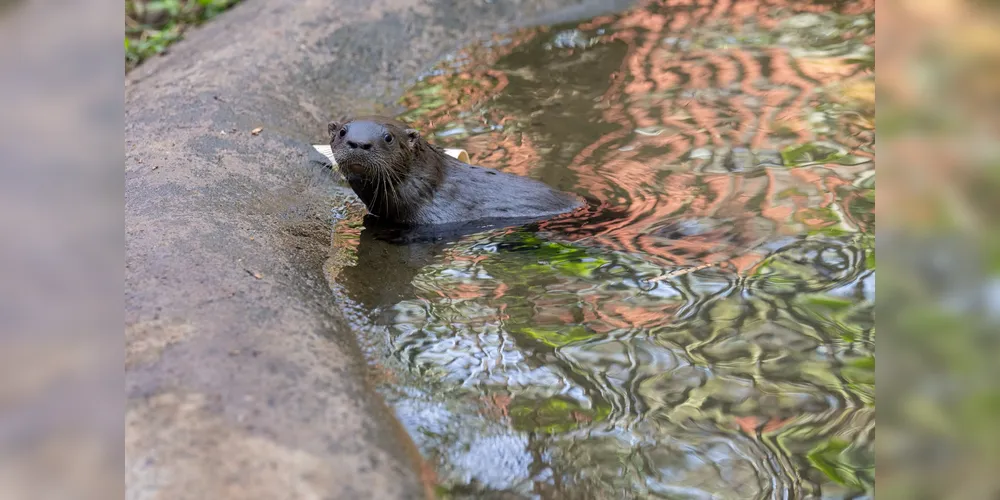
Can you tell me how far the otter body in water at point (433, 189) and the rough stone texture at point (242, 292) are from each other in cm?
36

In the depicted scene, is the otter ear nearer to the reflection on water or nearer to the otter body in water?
the otter body in water

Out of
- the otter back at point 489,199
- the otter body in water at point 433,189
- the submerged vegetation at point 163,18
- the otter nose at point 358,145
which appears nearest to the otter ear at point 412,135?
the otter body in water at point 433,189

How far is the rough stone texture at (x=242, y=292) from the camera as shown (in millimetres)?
1892

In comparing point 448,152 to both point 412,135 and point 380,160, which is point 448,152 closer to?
point 412,135

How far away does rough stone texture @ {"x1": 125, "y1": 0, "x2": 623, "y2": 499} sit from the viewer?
1892 millimetres

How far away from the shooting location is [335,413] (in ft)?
6.93

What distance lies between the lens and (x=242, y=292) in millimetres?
2678

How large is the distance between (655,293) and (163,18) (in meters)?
6.17

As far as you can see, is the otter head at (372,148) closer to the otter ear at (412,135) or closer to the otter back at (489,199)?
the otter ear at (412,135)

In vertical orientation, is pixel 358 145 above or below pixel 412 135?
above

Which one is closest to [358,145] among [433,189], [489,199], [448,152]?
[433,189]

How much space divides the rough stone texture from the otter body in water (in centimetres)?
36
